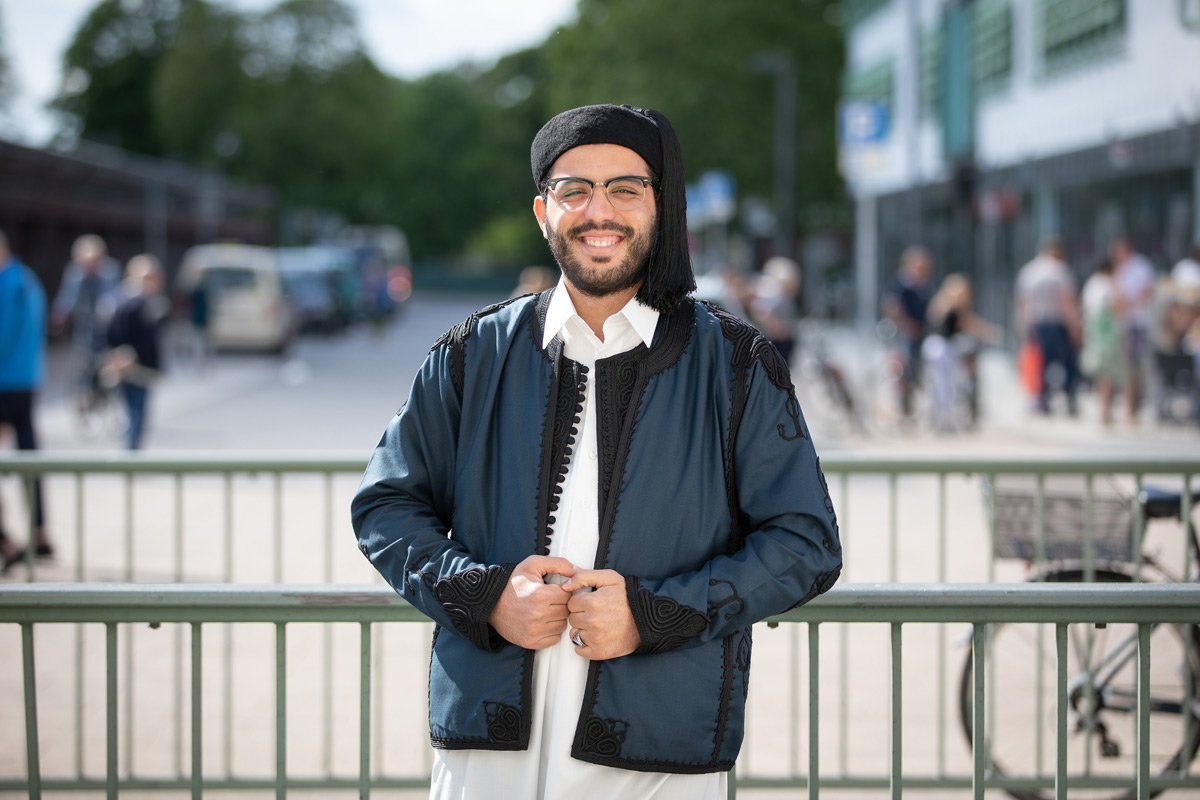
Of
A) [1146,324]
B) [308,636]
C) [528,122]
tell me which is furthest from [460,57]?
[308,636]

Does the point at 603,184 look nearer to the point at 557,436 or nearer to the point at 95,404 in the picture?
the point at 557,436

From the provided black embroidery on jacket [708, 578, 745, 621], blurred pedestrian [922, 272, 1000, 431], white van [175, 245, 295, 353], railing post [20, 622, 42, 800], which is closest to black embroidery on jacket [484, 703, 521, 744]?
black embroidery on jacket [708, 578, 745, 621]

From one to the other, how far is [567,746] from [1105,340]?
14.3 metres

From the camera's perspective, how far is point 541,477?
2422 millimetres

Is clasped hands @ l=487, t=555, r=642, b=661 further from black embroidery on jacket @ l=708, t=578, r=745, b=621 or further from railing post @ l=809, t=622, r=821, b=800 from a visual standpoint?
railing post @ l=809, t=622, r=821, b=800

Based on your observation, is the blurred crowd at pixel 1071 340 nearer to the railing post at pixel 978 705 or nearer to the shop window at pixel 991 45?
the shop window at pixel 991 45

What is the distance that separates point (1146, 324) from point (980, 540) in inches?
445

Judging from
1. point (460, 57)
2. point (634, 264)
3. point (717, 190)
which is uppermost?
point (460, 57)

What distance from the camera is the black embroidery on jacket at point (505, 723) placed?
2.38 meters

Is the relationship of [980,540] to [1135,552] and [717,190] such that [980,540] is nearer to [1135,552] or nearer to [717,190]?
[1135,552]

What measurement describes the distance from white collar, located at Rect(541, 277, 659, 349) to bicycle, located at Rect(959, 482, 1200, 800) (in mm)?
2389

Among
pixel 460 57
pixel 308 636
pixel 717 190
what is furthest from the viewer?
pixel 460 57

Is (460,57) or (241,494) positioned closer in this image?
(241,494)

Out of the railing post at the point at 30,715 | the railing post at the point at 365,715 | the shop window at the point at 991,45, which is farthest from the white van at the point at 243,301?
the railing post at the point at 365,715
